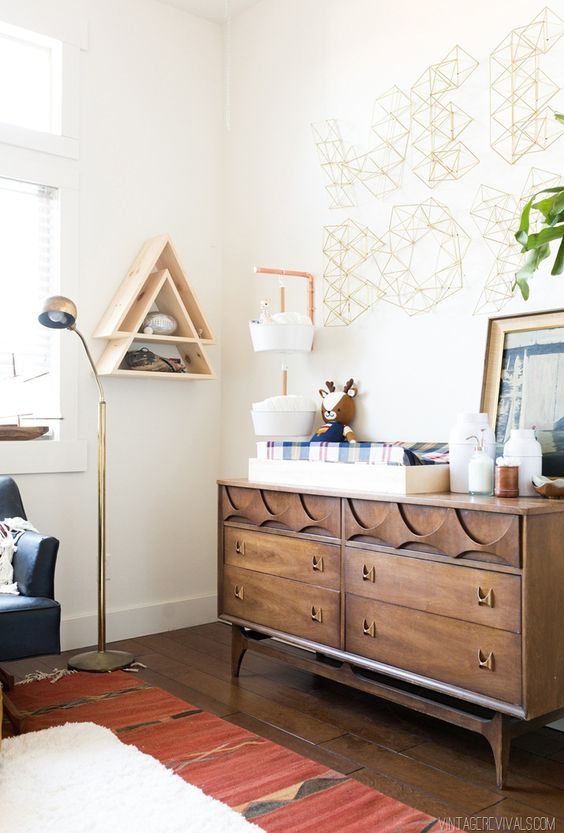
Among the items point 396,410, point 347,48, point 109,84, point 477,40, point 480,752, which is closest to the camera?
point 480,752

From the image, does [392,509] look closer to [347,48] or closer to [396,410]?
[396,410]

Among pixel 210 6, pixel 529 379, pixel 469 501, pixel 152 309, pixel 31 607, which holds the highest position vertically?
pixel 210 6

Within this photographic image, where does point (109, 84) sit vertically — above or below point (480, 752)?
above

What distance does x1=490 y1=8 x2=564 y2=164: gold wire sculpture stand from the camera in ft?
8.45

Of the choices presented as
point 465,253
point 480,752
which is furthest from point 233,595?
point 465,253

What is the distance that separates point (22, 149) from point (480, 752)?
9.70ft

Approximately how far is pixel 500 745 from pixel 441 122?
84.3 inches

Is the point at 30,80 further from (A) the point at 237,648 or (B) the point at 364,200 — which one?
(A) the point at 237,648

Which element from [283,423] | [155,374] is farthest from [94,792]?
[155,374]

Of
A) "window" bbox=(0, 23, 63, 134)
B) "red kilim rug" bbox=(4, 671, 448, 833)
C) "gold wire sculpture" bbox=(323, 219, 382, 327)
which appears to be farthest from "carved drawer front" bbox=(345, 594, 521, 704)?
"window" bbox=(0, 23, 63, 134)

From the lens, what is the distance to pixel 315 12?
3.53 meters

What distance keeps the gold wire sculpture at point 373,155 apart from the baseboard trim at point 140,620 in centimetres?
206

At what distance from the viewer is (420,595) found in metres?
2.35

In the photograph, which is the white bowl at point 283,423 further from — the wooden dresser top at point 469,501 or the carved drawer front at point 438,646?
the carved drawer front at point 438,646
